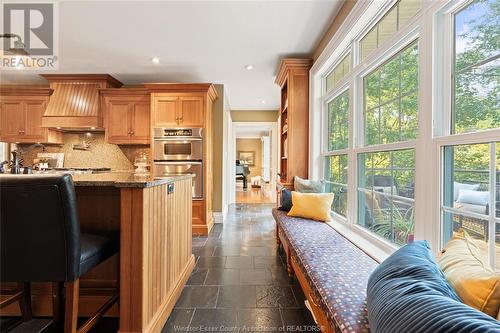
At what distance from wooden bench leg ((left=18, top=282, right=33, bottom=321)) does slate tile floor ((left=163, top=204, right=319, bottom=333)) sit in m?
0.89

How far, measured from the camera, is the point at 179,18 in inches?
99.2

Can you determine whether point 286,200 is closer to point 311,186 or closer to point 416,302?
point 311,186

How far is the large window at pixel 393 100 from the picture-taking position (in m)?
1.59

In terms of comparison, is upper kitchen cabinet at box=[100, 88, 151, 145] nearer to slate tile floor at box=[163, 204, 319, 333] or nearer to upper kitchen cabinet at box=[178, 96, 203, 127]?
upper kitchen cabinet at box=[178, 96, 203, 127]

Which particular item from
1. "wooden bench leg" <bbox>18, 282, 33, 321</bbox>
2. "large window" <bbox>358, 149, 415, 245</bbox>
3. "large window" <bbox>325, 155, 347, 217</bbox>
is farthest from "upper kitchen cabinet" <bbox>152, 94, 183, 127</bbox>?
"large window" <bbox>358, 149, 415, 245</bbox>

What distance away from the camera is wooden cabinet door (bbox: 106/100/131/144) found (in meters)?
4.12

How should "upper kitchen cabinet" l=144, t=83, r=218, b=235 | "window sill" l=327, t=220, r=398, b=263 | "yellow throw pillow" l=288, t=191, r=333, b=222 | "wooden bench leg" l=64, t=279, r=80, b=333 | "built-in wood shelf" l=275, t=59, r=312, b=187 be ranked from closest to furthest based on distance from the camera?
"wooden bench leg" l=64, t=279, r=80, b=333 → "window sill" l=327, t=220, r=398, b=263 → "yellow throw pillow" l=288, t=191, r=333, b=222 → "built-in wood shelf" l=275, t=59, r=312, b=187 → "upper kitchen cabinet" l=144, t=83, r=218, b=235

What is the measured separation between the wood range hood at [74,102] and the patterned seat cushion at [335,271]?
3842 millimetres

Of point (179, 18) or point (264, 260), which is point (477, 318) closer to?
point (264, 260)

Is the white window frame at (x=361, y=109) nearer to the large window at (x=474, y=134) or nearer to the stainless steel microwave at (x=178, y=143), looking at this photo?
the large window at (x=474, y=134)

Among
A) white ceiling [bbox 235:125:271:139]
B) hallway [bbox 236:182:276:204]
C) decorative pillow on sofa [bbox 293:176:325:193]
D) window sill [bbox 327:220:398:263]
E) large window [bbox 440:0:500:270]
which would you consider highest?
white ceiling [bbox 235:125:271:139]

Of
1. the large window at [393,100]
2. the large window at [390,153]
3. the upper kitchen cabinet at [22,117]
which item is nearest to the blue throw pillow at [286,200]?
the large window at [390,153]

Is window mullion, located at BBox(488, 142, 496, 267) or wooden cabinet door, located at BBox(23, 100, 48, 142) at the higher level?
wooden cabinet door, located at BBox(23, 100, 48, 142)

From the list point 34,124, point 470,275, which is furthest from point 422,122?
point 34,124
